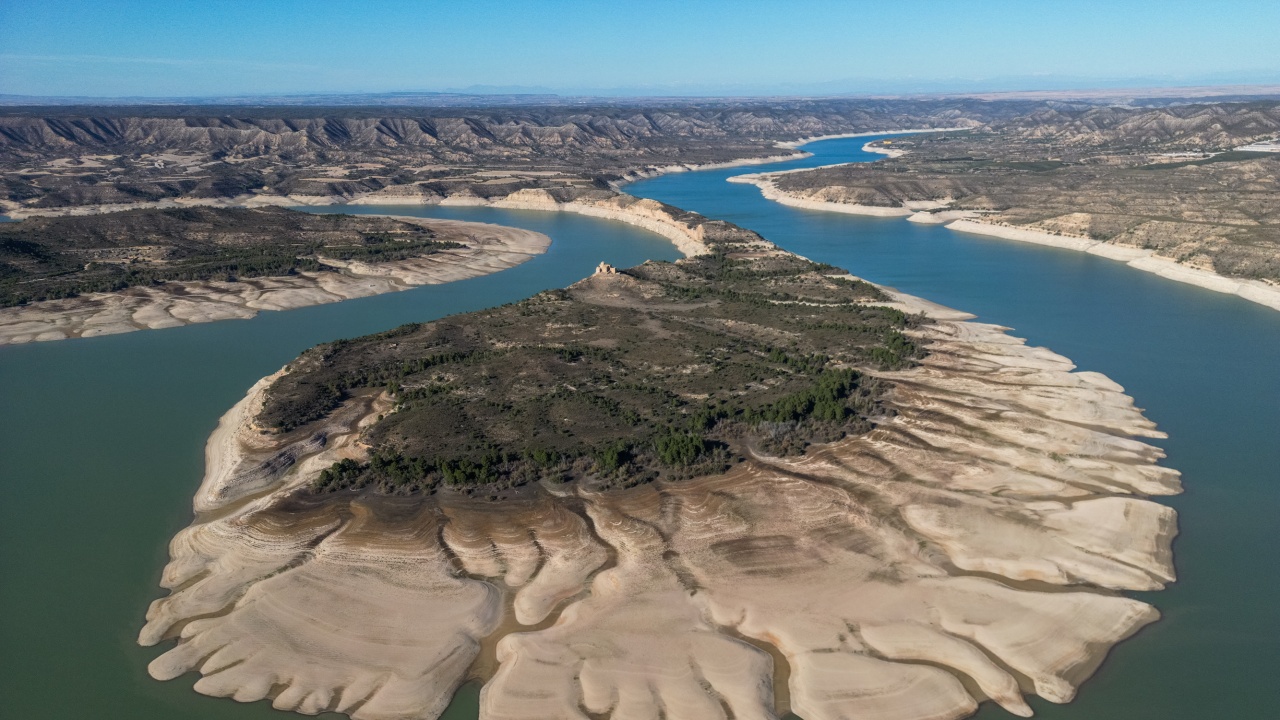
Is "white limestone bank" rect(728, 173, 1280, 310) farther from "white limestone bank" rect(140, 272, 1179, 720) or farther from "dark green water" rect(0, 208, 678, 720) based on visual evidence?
"dark green water" rect(0, 208, 678, 720)

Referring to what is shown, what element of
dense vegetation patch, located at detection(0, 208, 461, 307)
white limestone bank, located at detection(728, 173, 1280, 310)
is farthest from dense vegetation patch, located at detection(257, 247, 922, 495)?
white limestone bank, located at detection(728, 173, 1280, 310)

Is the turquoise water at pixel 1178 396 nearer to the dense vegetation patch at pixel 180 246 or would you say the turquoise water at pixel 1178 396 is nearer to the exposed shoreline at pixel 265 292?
the exposed shoreline at pixel 265 292

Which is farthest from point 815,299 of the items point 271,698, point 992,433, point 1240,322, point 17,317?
point 17,317

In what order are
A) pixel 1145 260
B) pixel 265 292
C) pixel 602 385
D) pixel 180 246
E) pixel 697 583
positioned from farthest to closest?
pixel 180 246
pixel 1145 260
pixel 265 292
pixel 602 385
pixel 697 583

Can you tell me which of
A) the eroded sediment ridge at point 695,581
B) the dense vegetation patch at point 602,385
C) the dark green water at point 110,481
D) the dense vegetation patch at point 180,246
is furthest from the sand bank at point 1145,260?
the dense vegetation patch at point 180,246

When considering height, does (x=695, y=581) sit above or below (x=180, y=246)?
below

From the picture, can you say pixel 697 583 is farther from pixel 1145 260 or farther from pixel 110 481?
pixel 1145 260

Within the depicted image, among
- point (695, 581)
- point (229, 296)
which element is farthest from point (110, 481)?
point (229, 296)
